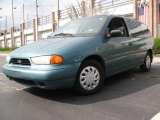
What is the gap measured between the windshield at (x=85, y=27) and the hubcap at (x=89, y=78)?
82 centimetres

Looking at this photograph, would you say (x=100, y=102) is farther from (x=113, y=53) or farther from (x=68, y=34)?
(x=68, y=34)

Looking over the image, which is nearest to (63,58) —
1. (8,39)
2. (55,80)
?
(55,80)

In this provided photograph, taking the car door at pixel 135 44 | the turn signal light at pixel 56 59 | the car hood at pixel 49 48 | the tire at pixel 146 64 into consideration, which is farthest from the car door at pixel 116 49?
the tire at pixel 146 64

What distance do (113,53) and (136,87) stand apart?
2.77ft

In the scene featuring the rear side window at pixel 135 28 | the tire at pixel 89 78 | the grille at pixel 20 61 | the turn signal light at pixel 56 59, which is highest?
the rear side window at pixel 135 28

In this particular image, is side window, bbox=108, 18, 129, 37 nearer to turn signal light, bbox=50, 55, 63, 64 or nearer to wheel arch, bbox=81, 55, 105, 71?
wheel arch, bbox=81, 55, 105, 71

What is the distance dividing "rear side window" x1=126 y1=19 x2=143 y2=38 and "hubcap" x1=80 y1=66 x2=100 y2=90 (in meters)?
1.88

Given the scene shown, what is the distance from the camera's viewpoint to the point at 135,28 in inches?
273

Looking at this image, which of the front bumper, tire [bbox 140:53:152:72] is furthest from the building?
the front bumper

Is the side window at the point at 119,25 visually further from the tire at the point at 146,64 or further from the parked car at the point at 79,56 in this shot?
the tire at the point at 146,64

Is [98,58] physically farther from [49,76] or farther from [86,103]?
[49,76]

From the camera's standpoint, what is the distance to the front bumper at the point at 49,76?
15.2ft

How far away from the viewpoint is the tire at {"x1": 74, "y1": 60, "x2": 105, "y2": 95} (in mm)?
5035

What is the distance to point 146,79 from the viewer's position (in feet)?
21.5
